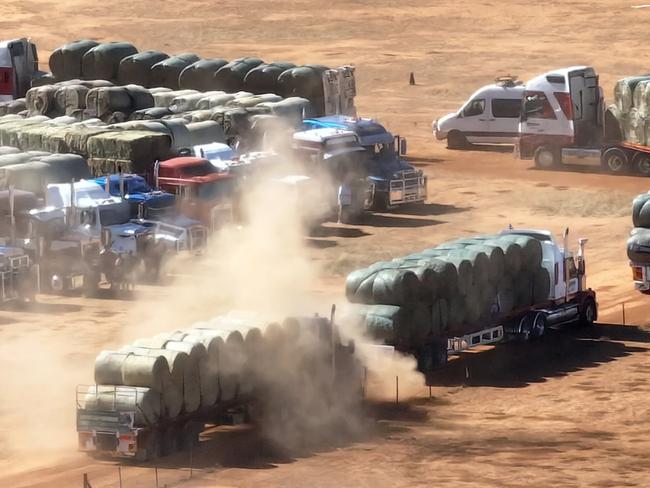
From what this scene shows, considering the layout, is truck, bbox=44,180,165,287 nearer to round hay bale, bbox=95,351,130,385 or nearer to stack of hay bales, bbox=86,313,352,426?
stack of hay bales, bbox=86,313,352,426

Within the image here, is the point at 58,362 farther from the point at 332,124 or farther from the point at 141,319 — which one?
the point at 332,124

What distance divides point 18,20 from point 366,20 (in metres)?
17.6

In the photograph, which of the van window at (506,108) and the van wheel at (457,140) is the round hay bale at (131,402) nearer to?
the van window at (506,108)

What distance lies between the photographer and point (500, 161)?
191 feet

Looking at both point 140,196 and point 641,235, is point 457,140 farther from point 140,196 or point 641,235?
point 641,235

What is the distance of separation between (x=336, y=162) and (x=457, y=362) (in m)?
16.8

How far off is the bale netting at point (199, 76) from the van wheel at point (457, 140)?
317 inches

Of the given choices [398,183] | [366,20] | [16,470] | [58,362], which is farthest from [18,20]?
[16,470]

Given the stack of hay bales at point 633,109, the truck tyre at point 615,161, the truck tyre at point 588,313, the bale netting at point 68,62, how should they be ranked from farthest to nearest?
the bale netting at point 68,62 → the truck tyre at point 615,161 → the stack of hay bales at point 633,109 → the truck tyre at point 588,313

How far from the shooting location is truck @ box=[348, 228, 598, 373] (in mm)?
32031

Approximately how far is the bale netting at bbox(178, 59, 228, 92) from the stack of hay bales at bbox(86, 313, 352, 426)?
3109 centimetres

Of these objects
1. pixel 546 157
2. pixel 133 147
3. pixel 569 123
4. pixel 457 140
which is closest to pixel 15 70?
pixel 457 140

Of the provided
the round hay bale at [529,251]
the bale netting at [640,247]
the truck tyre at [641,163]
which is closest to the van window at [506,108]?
the truck tyre at [641,163]

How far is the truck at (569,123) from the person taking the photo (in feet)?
181
